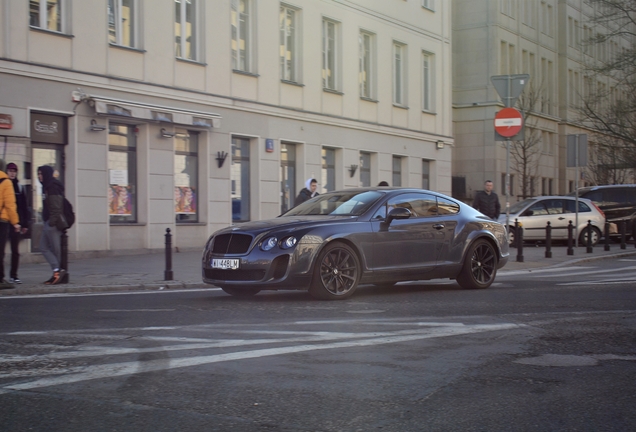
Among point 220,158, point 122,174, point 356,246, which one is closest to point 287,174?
point 220,158

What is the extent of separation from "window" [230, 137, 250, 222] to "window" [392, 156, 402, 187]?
9020 mm

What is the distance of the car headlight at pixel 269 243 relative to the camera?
413 inches

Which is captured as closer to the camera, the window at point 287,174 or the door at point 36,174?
the door at point 36,174

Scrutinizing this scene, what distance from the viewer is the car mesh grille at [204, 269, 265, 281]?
34.4 ft

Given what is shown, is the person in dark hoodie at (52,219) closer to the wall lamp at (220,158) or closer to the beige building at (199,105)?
the beige building at (199,105)

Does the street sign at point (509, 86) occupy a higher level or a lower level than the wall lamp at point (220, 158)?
higher

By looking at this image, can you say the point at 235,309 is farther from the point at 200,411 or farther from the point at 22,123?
the point at 22,123

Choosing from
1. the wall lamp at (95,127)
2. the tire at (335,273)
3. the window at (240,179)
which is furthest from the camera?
the window at (240,179)

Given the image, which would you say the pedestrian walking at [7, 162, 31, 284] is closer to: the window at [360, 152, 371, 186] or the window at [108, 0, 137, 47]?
the window at [108, 0, 137, 47]

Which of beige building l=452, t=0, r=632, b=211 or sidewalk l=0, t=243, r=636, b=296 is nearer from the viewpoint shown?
sidewalk l=0, t=243, r=636, b=296

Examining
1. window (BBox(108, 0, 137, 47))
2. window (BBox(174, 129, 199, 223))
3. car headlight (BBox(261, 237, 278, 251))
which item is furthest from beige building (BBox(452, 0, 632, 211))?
car headlight (BBox(261, 237, 278, 251))

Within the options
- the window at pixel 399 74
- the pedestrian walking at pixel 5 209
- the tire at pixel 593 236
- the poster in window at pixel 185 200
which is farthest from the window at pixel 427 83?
the pedestrian walking at pixel 5 209

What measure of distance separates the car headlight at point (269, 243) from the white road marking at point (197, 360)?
3.09 metres

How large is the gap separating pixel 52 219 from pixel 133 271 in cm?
292
